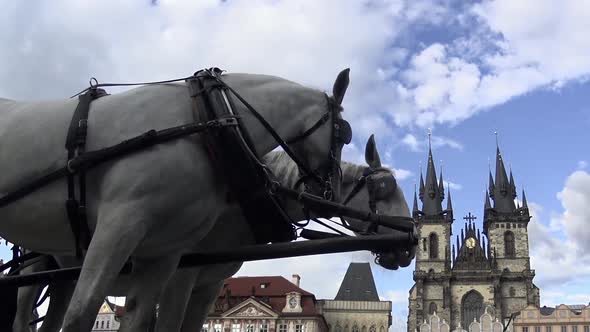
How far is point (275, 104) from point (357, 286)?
8065cm

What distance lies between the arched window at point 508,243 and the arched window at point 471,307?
9.16 meters

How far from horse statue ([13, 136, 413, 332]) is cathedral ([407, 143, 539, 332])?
9632cm

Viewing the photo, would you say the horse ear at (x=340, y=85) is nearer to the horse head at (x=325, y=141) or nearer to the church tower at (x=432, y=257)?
the horse head at (x=325, y=141)

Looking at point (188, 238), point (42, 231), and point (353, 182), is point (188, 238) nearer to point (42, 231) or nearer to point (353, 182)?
point (42, 231)

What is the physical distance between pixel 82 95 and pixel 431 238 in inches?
4419

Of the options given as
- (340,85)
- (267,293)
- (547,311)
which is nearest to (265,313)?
(267,293)

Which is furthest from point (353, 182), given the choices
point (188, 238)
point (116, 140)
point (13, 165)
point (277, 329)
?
point (277, 329)

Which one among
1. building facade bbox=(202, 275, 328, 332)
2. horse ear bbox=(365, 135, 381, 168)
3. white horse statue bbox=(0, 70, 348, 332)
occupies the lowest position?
white horse statue bbox=(0, 70, 348, 332)

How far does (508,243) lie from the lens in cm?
10950

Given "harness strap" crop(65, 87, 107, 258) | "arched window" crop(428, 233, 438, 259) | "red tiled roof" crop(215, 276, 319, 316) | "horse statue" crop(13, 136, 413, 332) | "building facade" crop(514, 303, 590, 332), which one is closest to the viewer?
"harness strap" crop(65, 87, 107, 258)

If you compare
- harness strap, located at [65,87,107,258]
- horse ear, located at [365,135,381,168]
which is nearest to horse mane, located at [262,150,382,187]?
horse ear, located at [365,135,381,168]

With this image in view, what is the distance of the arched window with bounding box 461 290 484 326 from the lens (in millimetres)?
Result: 103688

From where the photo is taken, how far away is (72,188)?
3.56m

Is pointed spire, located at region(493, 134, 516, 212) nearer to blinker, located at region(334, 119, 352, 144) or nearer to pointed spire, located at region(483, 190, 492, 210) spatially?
pointed spire, located at region(483, 190, 492, 210)
